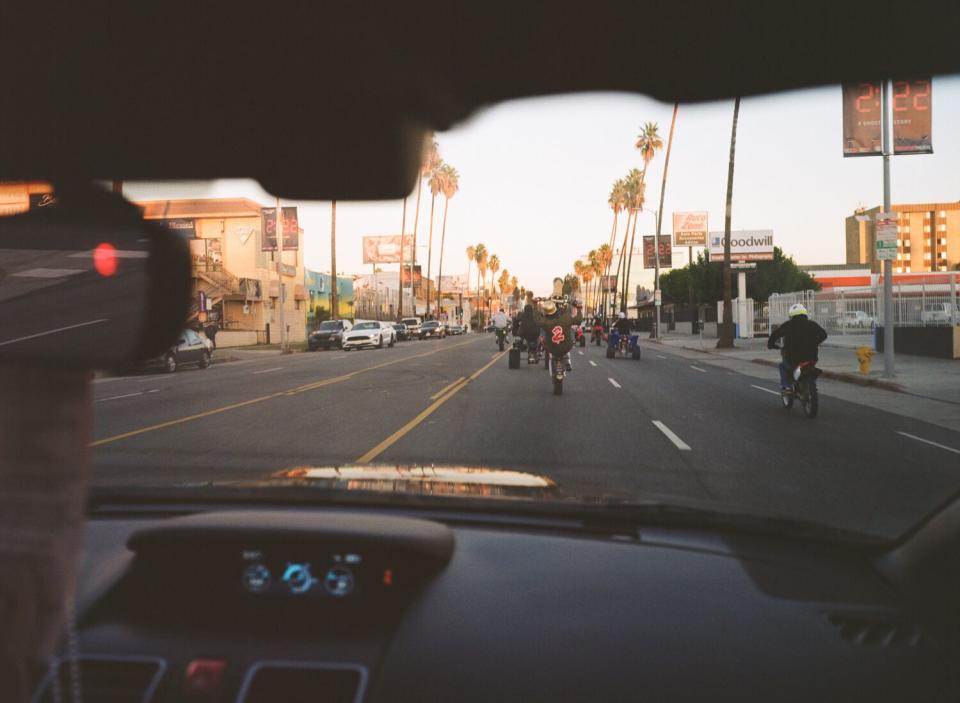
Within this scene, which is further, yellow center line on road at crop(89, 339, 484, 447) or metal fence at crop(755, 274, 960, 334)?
metal fence at crop(755, 274, 960, 334)

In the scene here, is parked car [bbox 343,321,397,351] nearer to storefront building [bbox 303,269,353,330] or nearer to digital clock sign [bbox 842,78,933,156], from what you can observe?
storefront building [bbox 303,269,353,330]

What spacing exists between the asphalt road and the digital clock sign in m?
1.53

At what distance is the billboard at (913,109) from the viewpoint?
3.25 meters

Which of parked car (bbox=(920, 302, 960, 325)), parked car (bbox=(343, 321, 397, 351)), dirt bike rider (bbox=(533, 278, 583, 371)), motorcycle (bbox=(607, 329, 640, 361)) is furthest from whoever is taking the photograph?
parked car (bbox=(343, 321, 397, 351))

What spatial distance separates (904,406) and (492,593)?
546 inches

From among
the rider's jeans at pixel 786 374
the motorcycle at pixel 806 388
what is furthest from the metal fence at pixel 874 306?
the motorcycle at pixel 806 388

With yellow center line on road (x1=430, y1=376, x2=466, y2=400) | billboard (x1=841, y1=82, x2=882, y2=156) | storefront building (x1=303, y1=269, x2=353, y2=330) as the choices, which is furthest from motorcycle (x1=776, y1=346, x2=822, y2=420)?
storefront building (x1=303, y1=269, x2=353, y2=330)

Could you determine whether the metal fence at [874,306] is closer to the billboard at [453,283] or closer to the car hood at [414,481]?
the car hood at [414,481]

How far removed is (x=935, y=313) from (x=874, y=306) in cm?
888

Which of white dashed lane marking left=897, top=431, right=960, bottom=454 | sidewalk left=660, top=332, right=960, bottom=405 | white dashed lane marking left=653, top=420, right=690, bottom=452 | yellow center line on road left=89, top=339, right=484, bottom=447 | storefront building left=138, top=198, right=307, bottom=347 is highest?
storefront building left=138, top=198, right=307, bottom=347

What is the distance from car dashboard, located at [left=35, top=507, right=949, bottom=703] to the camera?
2.17 m

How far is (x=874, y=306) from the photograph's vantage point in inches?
1380

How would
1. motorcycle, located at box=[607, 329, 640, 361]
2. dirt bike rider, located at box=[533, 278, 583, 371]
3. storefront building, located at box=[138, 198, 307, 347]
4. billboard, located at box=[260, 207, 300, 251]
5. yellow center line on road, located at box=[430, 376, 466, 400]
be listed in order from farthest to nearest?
motorcycle, located at box=[607, 329, 640, 361], dirt bike rider, located at box=[533, 278, 583, 371], yellow center line on road, located at box=[430, 376, 466, 400], billboard, located at box=[260, 207, 300, 251], storefront building, located at box=[138, 198, 307, 347]

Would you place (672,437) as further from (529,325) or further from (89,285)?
(529,325)
